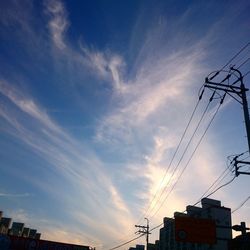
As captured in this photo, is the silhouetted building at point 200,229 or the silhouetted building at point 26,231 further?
the silhouetted building at point 26,231

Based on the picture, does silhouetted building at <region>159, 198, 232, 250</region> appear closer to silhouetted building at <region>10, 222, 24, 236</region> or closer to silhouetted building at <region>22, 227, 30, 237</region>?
silhouetted building at <region>22, 227, 30, 237</region>

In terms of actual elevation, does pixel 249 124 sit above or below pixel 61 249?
above

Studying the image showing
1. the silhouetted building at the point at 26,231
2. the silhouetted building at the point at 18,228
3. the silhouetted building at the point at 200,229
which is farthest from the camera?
the silhouetted building at the point at 26,231

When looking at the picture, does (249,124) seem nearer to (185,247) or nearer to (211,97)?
(211,97)

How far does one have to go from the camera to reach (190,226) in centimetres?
2441

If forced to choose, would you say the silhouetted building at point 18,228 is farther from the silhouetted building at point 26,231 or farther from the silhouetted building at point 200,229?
the silhouetted building at point 200,229

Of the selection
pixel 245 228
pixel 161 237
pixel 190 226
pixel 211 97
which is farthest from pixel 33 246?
pixel 161 237

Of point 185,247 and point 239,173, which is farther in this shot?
point 185,247

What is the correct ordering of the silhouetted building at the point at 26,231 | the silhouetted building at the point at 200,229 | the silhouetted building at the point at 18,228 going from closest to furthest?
the silhouetted building at the point at 200,229, the silhouetted building at the point at 18,228, the silhouetted building at the point at 26,231

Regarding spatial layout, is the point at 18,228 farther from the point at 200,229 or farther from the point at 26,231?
the point at 200,229

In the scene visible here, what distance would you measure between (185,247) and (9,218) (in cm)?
6222

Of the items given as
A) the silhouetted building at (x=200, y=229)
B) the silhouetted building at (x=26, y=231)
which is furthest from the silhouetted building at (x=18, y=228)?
the silhouetted building at (x=200, y=229)

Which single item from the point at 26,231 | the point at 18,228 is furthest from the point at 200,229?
the point at 26,231

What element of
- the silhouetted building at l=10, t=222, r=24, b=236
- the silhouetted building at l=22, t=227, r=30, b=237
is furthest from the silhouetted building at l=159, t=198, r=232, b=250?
the silhouetted building at l=10, t=222, r=24, b=236
